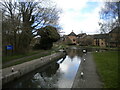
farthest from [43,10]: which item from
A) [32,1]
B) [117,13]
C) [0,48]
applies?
[117,13]

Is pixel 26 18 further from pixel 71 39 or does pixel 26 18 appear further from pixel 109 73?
pixel 71 39

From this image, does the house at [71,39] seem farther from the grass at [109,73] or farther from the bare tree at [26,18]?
the grass at [109,73]

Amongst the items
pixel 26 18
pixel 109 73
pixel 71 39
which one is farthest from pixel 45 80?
pixel 71 39

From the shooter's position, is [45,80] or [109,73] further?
[45,80]

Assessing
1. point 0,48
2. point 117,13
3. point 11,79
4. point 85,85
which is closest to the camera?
point 85,85

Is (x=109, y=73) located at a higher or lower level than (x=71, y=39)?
lower

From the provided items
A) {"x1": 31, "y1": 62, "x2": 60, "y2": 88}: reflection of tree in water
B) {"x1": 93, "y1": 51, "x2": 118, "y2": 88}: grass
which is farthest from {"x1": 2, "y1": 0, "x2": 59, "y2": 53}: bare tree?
{"x1": 93, "y1": 51, "x2": 118, "y2": 88}: grass

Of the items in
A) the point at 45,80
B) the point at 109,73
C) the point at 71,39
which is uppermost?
the point at 71,39

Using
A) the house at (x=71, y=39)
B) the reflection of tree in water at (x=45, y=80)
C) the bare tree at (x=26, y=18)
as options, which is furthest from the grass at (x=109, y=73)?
the house at (x=71, y=39)

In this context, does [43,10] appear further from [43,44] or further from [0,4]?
[43,44]

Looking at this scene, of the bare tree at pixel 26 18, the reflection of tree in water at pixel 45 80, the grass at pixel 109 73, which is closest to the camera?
the grass at pixel 109 73

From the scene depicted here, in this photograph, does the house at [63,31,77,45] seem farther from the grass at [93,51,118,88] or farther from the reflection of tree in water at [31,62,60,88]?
the reflection of tree in water at [31,62,60,88]

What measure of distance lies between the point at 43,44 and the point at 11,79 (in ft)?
72.3

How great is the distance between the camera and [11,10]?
19766 mm
